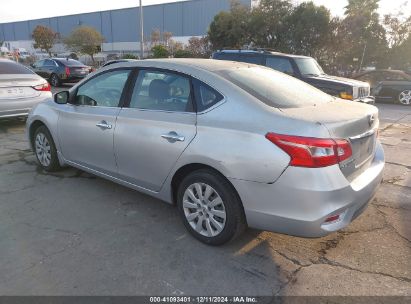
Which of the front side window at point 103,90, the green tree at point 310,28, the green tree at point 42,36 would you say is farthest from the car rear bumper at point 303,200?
the green tree at point 42,36

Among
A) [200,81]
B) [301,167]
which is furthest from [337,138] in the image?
[200,81]

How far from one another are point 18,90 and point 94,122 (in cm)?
458

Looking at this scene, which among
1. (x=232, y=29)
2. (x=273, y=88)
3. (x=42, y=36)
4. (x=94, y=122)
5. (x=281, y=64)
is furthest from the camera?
(x=42, y=36)

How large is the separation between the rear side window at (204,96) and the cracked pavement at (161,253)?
125 cm

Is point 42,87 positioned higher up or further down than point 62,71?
higher up

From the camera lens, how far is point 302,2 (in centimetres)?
2792

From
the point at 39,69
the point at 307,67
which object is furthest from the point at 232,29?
the point at 307,67

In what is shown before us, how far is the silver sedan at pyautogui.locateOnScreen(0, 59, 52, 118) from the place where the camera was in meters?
7.55

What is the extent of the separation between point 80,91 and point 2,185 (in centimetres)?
158

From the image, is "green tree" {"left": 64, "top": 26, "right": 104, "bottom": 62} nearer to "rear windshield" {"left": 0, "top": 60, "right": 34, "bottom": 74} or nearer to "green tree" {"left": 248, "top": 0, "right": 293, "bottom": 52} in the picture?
"green tree" {"left": 248, "top": 0, "right": 293, "bottom": 52}

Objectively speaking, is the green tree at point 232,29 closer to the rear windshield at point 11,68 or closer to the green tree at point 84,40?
the rear windshield at point 11,68

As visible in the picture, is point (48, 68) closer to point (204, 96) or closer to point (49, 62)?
point (49, 62)

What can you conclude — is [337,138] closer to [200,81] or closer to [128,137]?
[200,81]

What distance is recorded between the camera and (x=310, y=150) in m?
2.69
